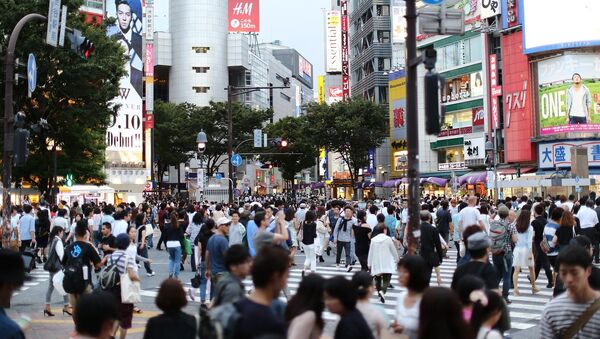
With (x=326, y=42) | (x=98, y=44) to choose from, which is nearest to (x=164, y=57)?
(x=326, y=42)

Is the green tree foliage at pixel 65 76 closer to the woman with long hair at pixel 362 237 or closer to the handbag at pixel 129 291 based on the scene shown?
the woman with long hair at pixel 362 237

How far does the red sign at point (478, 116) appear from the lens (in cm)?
5950

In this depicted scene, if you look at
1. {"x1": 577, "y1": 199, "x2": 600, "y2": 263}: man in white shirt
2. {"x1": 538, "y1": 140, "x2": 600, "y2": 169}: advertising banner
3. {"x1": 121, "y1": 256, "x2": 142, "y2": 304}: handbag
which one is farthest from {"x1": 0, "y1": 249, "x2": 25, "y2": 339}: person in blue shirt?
{"x1": 538, "y1": 140, "x2": 600, "y2": 169}: advertising banner

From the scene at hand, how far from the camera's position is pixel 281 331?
4.44 metres

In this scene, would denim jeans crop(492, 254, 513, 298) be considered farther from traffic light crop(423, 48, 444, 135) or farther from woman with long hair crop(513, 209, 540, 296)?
traffic light crop(423, 48, 444, 135)

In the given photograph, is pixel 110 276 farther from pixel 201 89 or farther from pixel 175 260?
pixel 201 89

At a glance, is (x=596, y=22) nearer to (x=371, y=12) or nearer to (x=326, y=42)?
(x=371, y=12)

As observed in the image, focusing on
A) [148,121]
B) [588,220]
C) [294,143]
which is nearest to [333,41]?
[294,143]

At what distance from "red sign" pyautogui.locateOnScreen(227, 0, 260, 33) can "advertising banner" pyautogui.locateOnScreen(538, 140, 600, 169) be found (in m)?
60.1

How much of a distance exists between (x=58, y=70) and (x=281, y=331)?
26327 mm

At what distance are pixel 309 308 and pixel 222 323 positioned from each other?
0.98 meters

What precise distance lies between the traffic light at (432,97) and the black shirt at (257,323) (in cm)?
446

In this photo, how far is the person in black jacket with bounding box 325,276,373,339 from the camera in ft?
16.0

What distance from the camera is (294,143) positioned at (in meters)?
63.7
